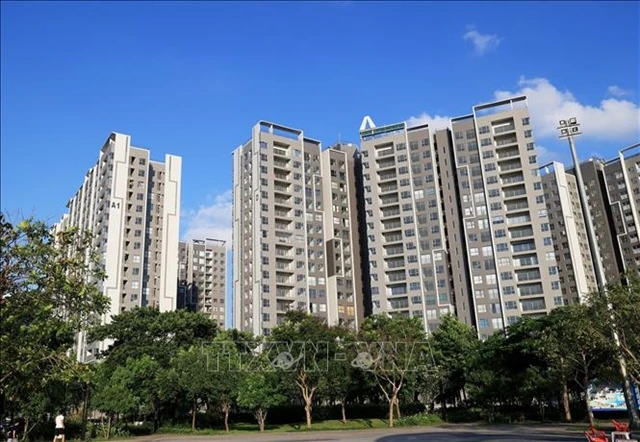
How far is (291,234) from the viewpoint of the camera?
97.1m

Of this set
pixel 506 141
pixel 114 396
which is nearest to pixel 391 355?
pixel 114 396

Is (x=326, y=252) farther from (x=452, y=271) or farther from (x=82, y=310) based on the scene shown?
(x=82, y=310)

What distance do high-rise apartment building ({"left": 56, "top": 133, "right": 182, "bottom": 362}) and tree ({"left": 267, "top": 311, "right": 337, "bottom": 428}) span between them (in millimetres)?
49445

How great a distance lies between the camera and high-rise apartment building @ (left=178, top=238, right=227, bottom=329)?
548ft

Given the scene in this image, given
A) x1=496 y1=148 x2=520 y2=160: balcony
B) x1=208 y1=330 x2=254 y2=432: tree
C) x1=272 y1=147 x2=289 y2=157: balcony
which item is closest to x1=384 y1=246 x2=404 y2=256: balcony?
x1=496 y1=148 x2=520 y2=160: balcony

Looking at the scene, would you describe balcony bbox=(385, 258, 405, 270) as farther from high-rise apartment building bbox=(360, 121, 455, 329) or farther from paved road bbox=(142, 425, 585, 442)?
paved road bbox=(142, 425, 585, 442)

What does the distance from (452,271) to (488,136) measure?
24.9 meters

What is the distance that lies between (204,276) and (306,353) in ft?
410

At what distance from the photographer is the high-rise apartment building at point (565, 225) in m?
110

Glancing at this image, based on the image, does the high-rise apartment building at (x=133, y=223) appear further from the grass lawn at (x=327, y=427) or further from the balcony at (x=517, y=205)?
the balcony at (x=517, y=205)

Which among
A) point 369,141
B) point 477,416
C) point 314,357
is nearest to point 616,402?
point 477,416

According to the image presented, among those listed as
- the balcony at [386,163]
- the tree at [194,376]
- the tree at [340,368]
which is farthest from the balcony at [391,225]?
the tree at [194,376]

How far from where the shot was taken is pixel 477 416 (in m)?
53.9

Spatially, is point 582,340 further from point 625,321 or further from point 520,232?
point 520,232
